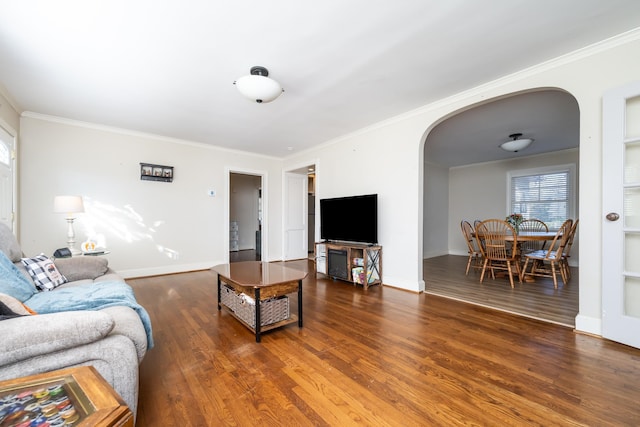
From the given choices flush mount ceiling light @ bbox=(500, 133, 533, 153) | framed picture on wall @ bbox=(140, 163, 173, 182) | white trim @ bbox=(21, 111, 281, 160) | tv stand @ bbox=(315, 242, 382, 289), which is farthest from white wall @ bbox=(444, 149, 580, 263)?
framed picture on wall @ bbox=(140, 163, 173, 182)

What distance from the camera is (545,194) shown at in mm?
5980

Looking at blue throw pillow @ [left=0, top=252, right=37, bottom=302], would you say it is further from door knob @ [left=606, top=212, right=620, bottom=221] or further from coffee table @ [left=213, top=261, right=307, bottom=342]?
door knob @ [left=606, top=212, right=620, bottom=221]

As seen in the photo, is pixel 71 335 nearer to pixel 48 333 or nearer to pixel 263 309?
pixel 48 333

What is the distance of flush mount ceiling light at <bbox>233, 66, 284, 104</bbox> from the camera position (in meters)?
2.32

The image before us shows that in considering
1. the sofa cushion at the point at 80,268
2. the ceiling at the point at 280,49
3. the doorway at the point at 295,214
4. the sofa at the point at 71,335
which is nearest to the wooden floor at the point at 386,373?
the sofa at the point at 71,335

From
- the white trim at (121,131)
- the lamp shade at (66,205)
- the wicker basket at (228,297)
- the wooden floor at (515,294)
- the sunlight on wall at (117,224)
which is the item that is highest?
the white trim at (121,131)

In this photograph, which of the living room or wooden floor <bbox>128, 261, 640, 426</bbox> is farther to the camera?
the living room

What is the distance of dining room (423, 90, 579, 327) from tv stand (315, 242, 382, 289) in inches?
30.8

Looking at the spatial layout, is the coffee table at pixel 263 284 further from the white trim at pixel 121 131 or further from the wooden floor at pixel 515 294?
the white trim at pixel 121 131

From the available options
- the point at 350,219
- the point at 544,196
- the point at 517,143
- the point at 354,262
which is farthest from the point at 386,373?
the point at 544,196

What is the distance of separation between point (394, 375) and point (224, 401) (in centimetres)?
105

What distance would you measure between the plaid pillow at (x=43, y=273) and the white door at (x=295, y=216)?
4141 millimetres

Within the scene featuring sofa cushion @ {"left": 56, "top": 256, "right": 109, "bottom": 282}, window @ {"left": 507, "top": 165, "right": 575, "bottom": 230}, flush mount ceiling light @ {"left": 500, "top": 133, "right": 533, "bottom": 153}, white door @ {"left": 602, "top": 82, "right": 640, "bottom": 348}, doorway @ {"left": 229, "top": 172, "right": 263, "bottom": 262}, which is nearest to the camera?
white door @ {"left": 602, "top": 82, "right": 640, "bottom": 348}

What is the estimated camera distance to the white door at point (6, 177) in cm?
308
